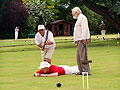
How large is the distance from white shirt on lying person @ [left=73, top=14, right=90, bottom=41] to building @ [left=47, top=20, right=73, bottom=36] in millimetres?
66362

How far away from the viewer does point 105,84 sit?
9852mm

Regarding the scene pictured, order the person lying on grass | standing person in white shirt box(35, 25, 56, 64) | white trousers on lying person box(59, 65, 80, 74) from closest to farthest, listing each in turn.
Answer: the person lying on grass, white trousers on lying person box(59, 65, 80, 74), standing person in white shirt box(35, 25, 56, 64)

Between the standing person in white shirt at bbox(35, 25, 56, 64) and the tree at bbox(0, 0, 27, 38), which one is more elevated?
the tree at bbox(0, 0, 27, 38)

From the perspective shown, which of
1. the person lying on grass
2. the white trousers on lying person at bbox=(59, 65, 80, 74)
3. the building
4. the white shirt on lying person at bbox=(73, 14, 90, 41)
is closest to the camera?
the person lying on grass

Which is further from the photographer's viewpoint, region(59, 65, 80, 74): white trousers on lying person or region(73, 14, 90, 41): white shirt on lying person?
region(59, 65, 80, 74): white trousers on lying person

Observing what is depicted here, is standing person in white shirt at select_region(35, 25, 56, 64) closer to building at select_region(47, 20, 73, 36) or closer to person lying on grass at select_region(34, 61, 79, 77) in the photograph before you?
person lying on grass at select_region(34, 61, 79, 77)

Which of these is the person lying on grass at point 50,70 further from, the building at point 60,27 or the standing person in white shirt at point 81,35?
the building at point 60,27

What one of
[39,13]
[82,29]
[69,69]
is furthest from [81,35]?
[39,13]

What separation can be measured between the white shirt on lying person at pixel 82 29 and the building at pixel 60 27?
6636 centimetres

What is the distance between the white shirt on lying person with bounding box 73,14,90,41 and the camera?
39.1ft

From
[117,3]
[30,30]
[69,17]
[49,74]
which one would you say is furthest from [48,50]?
[69,17]

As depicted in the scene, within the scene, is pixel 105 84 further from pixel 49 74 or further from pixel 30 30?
pixel 30 30

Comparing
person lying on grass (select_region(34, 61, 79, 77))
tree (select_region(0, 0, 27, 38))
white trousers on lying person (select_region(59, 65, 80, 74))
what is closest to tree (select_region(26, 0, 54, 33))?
tree (select_region(0, 0, 27, 38))

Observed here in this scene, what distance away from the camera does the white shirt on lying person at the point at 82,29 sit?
470 inches
